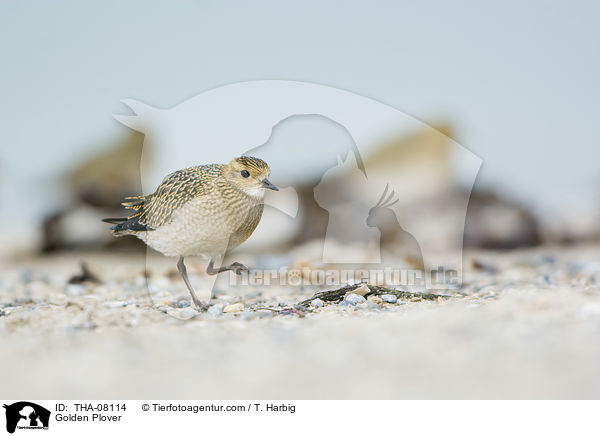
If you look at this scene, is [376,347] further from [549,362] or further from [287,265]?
[287,265]

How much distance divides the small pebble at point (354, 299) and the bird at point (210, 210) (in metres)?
0.95

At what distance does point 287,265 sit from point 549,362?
3927mm

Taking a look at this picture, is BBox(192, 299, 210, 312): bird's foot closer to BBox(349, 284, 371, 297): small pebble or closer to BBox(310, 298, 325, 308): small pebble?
BBox(310, 298, 325, 308): small pebble

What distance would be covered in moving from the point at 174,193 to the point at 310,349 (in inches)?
81.1

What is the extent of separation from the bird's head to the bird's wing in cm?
23

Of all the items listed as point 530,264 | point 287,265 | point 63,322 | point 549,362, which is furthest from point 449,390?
point 530,264

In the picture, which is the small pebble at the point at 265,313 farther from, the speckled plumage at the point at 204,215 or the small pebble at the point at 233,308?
the speckled plumage at the point at 204,215

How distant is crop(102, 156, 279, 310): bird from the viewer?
4.48 meters

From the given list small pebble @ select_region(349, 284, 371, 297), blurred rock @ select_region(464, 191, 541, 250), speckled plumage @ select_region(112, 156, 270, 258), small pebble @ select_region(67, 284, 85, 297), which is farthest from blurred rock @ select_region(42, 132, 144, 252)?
blurred rock @ select_region(464, 191, 541, 250)

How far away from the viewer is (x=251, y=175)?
4.48m

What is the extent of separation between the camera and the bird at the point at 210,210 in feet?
14.7

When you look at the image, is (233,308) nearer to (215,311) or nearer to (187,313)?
(215,311)

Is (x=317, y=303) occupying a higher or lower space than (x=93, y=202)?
lower
